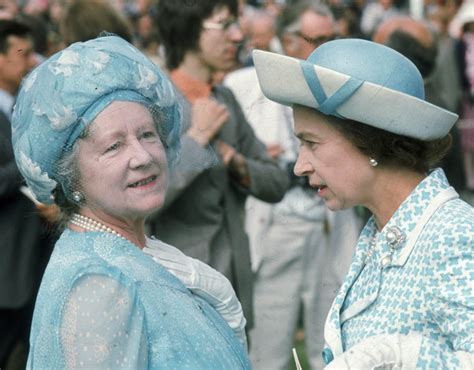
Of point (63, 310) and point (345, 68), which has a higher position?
point (345, 68)

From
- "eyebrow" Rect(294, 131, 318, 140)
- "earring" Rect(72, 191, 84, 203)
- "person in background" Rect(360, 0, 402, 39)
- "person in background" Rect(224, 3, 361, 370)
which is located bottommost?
"person in background" Rect(360, 0, 402, 39)

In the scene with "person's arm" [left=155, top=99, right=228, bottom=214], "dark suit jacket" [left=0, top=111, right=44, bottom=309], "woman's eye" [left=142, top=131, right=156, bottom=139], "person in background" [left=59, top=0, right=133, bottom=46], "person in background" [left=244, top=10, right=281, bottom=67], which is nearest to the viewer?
"woman's eye" [left=142, top=131, right=156, bottom=139]

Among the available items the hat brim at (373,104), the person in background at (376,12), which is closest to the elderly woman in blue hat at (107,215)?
the hat brim at (373,104)

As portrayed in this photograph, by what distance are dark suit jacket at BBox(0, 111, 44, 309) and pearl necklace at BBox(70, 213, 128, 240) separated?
221cm

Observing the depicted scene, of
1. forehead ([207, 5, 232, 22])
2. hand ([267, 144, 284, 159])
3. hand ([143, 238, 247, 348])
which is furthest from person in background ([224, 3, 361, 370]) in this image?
hand ([143, 238, 247, 348])

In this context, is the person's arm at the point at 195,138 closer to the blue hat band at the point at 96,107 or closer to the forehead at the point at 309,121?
the forehead at the point at 309,121

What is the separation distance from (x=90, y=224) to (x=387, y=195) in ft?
2.39

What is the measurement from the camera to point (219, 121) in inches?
175

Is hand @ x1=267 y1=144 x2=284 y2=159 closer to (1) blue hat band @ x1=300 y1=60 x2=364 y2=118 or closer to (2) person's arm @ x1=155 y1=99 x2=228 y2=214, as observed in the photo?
(2) person's arm @ x1=155 y1=99 x2=228 y2=214

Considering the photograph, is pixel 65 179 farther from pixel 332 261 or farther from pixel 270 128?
pixel 332 261

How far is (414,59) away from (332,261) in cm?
128

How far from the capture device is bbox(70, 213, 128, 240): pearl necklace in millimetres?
2590

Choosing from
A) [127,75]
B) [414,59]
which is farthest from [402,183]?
[414,59]

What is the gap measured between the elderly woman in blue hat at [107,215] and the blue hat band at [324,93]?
0.36 m
